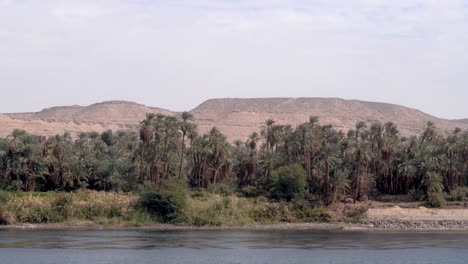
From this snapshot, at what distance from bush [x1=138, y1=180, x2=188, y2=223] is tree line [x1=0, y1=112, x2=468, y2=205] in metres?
6.13

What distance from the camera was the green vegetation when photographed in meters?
86.5

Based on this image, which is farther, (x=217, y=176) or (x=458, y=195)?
(x=217, y=176)

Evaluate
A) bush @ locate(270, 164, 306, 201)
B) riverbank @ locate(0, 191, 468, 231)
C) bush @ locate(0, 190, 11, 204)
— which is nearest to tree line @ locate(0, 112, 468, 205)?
bush @ locate(270, 164, 306, 201)

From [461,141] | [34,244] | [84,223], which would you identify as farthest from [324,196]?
[34,244]

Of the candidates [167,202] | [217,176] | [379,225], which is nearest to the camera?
[167,202]

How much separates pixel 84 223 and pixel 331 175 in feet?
86.4

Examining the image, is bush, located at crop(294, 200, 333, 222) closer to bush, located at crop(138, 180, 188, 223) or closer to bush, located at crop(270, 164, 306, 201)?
bush, located at crop(270, 164, 306, 201)

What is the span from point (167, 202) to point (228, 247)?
21.2 meters

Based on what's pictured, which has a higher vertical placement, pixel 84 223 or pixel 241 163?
pixel 241 163

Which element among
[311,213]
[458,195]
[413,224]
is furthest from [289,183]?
[458,195]

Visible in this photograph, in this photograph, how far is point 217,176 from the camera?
97125mm

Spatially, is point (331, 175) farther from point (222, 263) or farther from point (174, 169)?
point (222, 263)

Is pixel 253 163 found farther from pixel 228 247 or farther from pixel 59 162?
pixel 228 247

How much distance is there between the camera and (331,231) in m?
83.8
